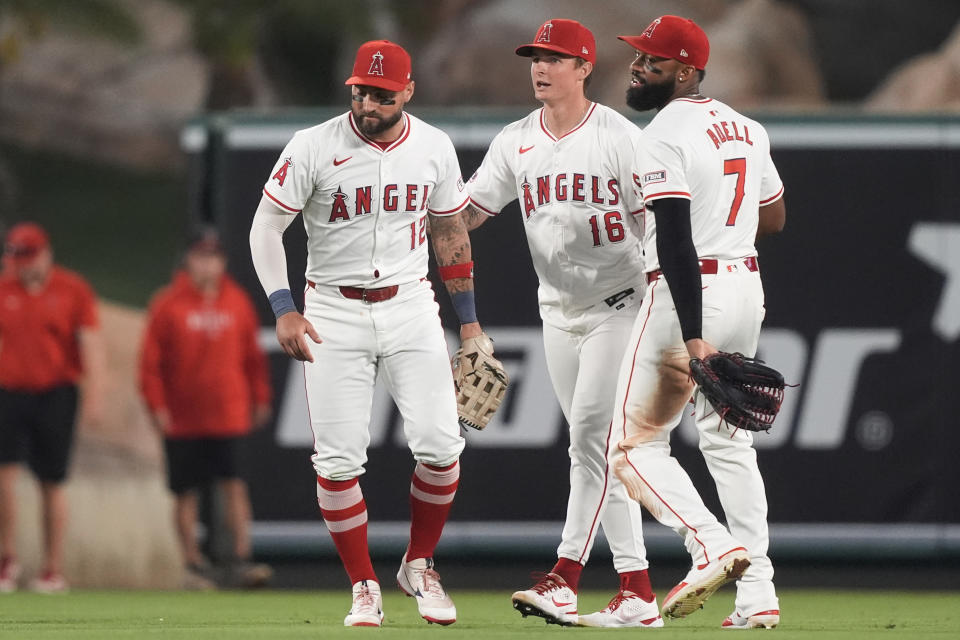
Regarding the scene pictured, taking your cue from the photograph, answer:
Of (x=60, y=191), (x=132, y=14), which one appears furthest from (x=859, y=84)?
(x=60, y=191)

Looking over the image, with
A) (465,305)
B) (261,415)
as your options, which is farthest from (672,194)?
(261,415)

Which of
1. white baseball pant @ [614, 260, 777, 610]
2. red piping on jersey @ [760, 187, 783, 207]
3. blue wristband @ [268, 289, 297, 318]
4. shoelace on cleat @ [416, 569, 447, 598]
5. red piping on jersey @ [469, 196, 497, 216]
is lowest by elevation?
shoelace on cleat @ [416, 569, 447, 598]

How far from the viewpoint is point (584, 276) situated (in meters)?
6.33

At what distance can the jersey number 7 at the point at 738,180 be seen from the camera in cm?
586

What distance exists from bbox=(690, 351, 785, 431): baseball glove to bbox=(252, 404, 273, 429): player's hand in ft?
13.8

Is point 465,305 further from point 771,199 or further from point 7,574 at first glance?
point 7,574

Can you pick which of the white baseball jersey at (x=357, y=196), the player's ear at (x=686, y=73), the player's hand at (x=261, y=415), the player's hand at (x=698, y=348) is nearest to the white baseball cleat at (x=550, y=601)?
the player's hand at (x=698, y=348)

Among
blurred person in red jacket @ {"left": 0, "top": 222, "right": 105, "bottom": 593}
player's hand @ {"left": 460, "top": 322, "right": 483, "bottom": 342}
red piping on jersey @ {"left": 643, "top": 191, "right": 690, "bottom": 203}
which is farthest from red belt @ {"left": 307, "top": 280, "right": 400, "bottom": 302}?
blurred person in red jacket @ {"left": 0, "top": 222, "right": 105, "bottom": 593}

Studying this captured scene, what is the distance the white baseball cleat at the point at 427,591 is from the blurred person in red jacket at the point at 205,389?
10.1ft

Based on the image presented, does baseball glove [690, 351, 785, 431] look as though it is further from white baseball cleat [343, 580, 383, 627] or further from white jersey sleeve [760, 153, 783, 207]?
white baseball cleat [343, 580, 383, 627]

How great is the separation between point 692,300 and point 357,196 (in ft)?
4.75

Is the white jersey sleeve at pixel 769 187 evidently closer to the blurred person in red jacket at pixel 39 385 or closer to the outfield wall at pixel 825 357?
the outfield wall at pixel 825 357

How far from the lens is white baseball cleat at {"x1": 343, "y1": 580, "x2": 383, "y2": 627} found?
6.04 m

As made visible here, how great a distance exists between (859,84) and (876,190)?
10.5 meters
